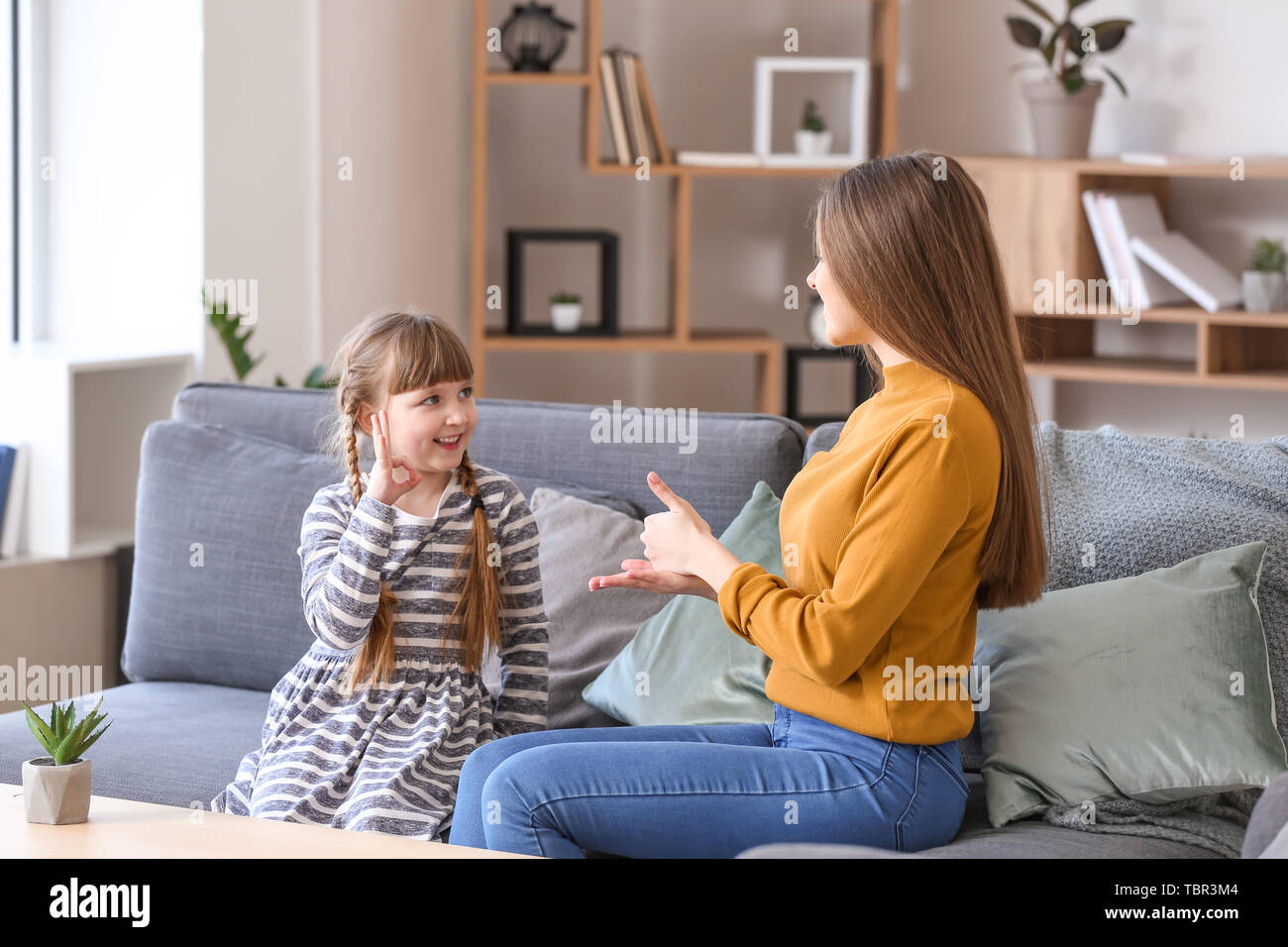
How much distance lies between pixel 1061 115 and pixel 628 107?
106cm

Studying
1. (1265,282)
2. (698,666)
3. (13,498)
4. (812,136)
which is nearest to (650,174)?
(812,136)

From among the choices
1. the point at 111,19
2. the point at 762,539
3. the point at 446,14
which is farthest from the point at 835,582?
the point at 446,14

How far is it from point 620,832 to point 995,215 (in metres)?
2.58

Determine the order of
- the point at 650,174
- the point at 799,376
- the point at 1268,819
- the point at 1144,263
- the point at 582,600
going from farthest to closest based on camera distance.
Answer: the point at 799,376 < the point at 650,174 < the point at 1144,263 < the point at 582,600 < the point at 1268,819

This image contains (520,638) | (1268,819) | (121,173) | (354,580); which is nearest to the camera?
(1268,819)

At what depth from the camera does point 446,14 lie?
384cm

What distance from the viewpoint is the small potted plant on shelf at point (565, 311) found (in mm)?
3852

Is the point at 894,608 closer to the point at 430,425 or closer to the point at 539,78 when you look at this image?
the point at 430,425

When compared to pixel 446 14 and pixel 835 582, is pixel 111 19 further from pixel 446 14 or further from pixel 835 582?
pixel 835 582

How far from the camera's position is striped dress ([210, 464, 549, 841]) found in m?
1.62

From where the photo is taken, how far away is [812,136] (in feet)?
12.7

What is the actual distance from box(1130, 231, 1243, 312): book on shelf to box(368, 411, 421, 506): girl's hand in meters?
2.39

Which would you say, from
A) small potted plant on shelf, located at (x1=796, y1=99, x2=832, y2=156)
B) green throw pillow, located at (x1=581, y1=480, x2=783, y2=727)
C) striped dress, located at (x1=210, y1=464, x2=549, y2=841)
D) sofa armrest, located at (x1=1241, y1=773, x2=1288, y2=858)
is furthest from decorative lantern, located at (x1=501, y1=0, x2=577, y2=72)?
sofa armrest, located at (x1=1241, y1=773, x2=1288, y2=858)

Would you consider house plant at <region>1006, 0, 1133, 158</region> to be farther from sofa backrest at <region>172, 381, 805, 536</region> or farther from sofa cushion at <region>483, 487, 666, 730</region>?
sofa cushion at <region>483, 487, 666, 730</region>
